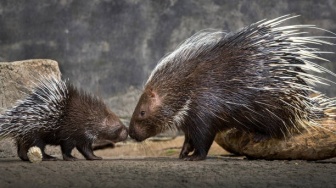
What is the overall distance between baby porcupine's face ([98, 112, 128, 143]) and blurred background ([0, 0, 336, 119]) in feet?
5.30

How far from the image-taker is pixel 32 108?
5.39 metres

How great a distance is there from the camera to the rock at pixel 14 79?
6.31 meters

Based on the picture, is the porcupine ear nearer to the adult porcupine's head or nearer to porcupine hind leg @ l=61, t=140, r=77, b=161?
the adult porcupine's head

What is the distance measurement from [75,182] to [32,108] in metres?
1.69

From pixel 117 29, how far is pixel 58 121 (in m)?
2.17

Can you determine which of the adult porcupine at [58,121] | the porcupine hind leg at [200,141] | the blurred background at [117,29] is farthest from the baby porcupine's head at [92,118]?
the blurred background at [117,29]

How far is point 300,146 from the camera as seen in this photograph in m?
5.57

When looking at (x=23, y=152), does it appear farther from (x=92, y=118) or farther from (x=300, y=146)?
(x=300, y=146)

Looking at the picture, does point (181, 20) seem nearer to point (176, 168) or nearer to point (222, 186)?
point (176, 168)

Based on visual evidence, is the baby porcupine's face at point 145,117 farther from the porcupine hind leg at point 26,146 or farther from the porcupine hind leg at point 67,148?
the porcupine hind leg at point 26,146

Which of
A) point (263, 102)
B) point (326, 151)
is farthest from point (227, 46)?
point (326, 151)

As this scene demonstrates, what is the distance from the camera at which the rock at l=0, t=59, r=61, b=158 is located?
6.31 m

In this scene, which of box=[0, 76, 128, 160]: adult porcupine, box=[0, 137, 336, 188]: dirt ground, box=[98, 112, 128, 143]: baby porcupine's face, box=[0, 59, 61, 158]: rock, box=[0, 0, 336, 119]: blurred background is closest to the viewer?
box=[0, 137, 336, 188]: dirt ground

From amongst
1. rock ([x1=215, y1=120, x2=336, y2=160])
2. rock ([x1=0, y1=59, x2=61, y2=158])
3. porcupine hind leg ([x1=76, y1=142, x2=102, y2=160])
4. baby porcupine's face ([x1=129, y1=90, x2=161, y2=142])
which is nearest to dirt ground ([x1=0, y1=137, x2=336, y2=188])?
rock ([x1=215, y1=120, x2=336, y2=160])
